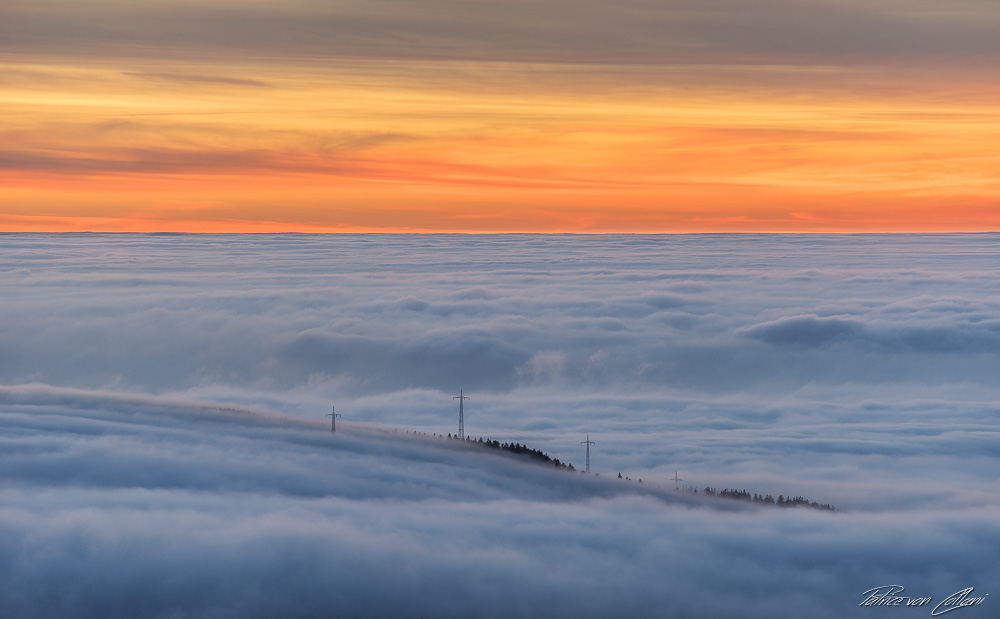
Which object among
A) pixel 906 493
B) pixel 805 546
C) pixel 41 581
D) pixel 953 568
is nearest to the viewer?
pixel 41 581

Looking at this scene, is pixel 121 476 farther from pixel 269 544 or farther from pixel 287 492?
pixel 269 544

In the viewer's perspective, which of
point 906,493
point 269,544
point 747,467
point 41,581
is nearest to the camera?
point 41,581

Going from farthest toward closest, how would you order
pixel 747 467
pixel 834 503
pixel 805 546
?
pixel 747 467
pixel 834 503
pixel 805 546

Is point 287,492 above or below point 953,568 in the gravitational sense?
above

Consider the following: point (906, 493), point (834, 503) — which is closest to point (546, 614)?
point (834, 503)

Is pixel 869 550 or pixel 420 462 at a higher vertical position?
pixel 420 462

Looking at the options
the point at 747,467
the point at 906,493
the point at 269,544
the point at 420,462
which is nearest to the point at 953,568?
the point at 420,462

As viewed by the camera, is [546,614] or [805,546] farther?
[805,546]

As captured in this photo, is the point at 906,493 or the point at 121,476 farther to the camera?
the point at 906,493

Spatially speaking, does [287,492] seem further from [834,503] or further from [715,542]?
[834,503]
